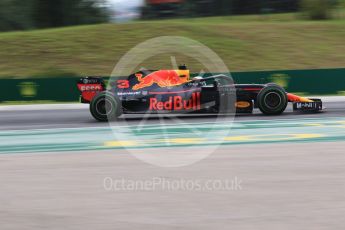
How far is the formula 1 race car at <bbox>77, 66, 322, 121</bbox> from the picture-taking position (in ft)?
44.7

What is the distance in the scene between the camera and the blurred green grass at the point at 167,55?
33156 mm

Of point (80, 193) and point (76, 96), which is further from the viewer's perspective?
point (76, 96)

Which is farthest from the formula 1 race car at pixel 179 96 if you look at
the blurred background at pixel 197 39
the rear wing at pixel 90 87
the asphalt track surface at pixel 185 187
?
the blurred background at pixel 197 39

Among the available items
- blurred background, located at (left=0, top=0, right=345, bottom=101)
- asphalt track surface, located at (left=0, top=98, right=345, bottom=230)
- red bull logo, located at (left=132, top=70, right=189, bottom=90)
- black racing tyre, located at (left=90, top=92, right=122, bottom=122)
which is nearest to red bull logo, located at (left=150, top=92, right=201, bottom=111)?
red bull logo, located at (left=132, top=70, right=189, bottom=90)

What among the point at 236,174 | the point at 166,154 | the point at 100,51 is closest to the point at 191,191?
the point at 236,174

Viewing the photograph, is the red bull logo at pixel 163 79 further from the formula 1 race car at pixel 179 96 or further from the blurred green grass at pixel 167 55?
the blurred green grass at pixel 167 55

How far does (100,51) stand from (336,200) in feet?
97.7

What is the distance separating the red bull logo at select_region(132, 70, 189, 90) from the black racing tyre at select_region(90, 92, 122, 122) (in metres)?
0.54

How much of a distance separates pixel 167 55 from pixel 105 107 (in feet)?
69.0

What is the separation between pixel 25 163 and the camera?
28.2ft

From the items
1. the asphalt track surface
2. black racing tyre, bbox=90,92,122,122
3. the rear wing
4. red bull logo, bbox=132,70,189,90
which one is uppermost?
red bull logo, bbox=132,70,189,90

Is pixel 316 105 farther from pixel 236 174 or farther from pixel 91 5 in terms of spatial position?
pixel 91 5

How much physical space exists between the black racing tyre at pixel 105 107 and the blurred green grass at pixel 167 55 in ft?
57.7

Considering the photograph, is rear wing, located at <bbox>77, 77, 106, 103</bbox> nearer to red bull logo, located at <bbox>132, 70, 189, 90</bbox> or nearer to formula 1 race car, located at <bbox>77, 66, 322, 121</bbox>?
formula 1 race car, located at <bbox>77, 66, 322, 121</bbox>
